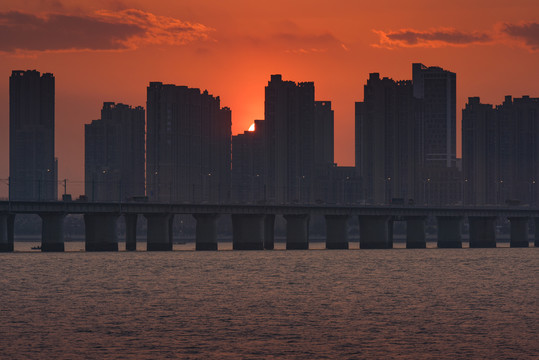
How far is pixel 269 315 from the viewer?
68.9 metres

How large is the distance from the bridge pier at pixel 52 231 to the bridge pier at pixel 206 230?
23971 millimetres

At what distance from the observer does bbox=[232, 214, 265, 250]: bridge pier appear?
187125 mm

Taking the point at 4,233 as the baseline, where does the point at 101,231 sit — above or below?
above

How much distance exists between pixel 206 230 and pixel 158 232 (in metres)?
10.2

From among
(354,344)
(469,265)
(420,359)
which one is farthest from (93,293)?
(469,265)

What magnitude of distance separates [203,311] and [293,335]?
15.0 metres

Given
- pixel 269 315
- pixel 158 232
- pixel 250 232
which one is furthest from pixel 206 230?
pixel 269 315

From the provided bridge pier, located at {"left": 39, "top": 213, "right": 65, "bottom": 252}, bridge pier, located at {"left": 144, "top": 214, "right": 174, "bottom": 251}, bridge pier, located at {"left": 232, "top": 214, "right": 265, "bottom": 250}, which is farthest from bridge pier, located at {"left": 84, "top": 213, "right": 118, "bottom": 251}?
bridge pier, located at {"left": 232, "top": 214, "right": 265, "bottom": 250}

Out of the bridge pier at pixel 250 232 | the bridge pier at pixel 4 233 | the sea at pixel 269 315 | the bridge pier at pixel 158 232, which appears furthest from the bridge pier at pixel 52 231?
the sea at pixel 269 315

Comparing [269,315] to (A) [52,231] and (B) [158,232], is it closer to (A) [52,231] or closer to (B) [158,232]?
(A) [52,231]

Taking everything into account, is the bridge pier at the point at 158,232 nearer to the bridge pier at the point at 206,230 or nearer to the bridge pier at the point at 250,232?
the bridge pier at the point at 206,230

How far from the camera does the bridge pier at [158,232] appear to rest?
7067 inches

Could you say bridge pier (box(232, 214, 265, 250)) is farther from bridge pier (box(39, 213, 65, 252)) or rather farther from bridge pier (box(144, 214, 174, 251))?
bridge pier (box(39, 213, 65, 252))

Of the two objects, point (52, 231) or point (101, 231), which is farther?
point (101, 231)
